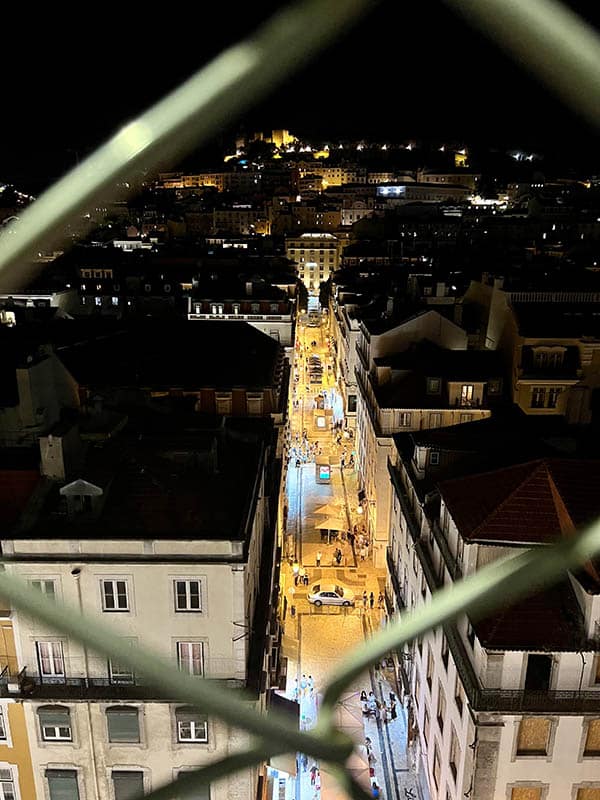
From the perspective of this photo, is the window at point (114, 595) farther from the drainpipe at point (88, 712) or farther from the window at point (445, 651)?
the window at point (445, 651)

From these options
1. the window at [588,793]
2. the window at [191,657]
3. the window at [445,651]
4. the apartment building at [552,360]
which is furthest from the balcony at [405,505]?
the apartment building at [552,360]

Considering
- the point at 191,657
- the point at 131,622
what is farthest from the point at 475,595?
the point at 191,657

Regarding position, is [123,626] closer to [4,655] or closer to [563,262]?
[4,655]

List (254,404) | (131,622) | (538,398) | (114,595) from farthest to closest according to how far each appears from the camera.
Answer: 1. (538,398)
2. (254,404)
3. (131,622)
4. (114,595)

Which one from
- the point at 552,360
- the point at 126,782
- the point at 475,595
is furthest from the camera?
the point at 552,360

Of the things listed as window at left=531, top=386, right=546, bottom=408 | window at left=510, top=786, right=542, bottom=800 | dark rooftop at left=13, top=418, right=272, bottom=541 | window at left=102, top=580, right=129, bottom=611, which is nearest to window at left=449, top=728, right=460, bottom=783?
window at left=510, top=786, right=542, bottom=800

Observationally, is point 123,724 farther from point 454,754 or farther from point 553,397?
point 553,397
